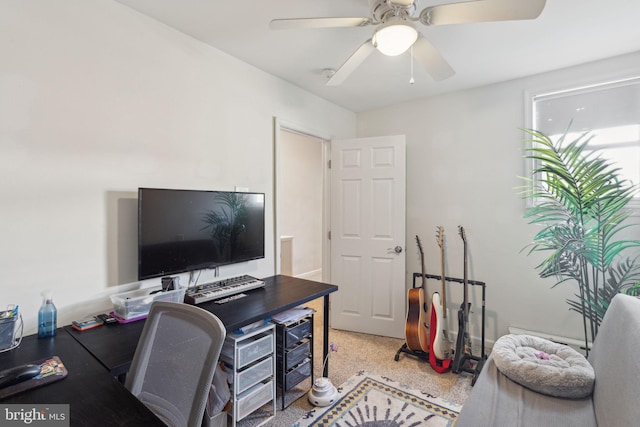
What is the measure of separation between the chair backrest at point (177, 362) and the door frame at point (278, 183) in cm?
163

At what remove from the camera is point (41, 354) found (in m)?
1.24

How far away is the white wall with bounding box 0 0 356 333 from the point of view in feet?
4.63

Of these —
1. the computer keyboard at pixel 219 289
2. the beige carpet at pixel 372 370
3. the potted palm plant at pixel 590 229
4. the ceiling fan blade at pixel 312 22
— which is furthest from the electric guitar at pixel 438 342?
the ceiling fan blade at pixel 312 22

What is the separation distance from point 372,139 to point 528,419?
259 centimetres

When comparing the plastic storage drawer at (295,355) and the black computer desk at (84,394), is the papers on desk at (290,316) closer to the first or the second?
the plastic storage drawer at (295,355)

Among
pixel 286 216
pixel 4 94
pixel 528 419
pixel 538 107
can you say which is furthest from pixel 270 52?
pixel 286 216

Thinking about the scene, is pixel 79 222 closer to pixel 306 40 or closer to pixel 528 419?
pixel 306 40

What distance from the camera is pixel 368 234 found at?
10.7 ft

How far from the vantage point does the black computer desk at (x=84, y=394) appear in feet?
2.78

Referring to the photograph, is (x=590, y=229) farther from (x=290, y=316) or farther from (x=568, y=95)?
(x=290, y=316)

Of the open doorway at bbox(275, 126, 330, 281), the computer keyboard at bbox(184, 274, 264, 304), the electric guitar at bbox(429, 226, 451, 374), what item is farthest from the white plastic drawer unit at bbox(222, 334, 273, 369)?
the open doorway at bbox(275, 126, 330, 281)

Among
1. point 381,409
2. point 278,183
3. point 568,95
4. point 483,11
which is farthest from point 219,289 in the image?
point 568,95

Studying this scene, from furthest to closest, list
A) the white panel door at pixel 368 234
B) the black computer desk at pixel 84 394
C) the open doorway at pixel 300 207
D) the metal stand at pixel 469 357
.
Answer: the open doorway at pixel 300 207 → the white panel door at pixel 368 234 → the metal stand at pixel 469 357 → the black computer desk at pixel 84 394

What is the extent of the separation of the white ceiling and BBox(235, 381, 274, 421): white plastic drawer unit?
2227 millimetres
